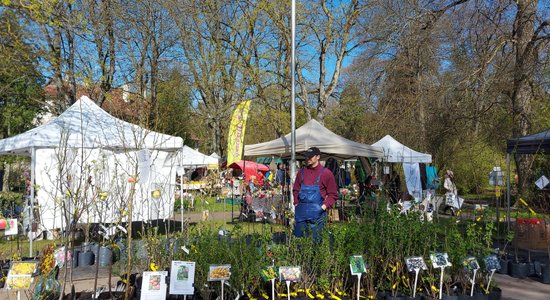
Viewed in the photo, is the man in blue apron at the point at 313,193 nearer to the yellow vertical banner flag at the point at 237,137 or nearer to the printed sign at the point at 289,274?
the printed sign at the point at 289,274

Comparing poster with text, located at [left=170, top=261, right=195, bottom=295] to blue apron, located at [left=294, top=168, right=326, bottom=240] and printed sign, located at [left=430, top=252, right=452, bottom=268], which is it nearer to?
blue apron, located at [left=294, top=168, right=326, bottom=240]

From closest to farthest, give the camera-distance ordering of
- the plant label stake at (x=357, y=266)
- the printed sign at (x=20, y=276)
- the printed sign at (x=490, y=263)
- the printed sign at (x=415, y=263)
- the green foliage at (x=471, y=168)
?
the printed sign at (x=20, y=276) → the plant label stake at (x=357, y=266) → the printed sign at (x=415, y=263) → the printed sign at (x=490, y=263) → the green foliage at (x=471, y=168)

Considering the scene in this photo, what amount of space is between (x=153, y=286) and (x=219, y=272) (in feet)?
1.78

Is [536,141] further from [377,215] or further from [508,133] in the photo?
[508,133]

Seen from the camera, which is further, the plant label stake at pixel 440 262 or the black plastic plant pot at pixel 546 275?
the black plastic plant pot at pixel 546 275

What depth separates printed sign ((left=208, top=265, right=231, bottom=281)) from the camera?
13.0 feet

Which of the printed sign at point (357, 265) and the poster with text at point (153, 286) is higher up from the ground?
the printed sign at point (357, 265)

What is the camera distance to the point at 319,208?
5465 millimetres

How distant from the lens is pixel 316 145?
969 cm

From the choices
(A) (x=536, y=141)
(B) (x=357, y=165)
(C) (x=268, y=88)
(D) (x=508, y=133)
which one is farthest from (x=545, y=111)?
(C) (x=268, y=88)

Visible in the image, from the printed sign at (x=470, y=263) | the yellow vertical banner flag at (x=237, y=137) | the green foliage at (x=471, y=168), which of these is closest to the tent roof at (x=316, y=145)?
the yellow vertical banner flag at (x=237, y=137)

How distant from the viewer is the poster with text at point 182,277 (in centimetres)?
399

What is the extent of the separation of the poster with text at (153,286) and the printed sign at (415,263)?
2.10m

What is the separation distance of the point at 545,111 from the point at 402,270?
12.4 metres
